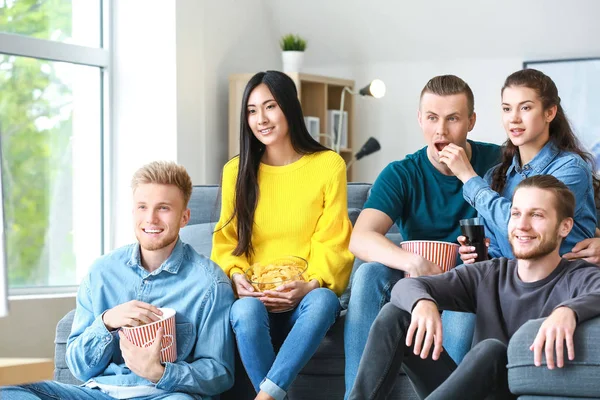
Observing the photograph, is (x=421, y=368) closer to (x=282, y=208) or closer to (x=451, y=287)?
(x=451, y=287)

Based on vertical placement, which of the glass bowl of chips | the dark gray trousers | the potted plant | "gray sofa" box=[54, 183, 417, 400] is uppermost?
the potted plant

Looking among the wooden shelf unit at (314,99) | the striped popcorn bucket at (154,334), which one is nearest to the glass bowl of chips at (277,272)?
the striped popcorn bucket at (154,334)

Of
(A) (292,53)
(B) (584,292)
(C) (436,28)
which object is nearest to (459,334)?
(B) (584,292)

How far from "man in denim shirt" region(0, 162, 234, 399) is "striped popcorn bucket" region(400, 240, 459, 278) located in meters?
0.56

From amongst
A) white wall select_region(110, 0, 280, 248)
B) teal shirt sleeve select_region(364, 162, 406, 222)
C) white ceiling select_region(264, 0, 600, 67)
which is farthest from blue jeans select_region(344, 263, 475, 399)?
white ceiling select_region(264, 0, 600, 67)

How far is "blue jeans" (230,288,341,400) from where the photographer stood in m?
2.48

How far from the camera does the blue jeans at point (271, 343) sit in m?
2.48

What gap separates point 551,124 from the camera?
271 cm

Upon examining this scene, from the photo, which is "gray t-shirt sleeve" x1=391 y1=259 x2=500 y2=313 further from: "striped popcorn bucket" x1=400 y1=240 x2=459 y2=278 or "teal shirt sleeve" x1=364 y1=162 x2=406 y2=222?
"teal shirt sleeve" x1=364 y1=162 x2=406 y2=222

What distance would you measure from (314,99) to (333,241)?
119 inches

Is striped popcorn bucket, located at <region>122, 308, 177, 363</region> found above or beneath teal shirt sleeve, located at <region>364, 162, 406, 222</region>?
beneath

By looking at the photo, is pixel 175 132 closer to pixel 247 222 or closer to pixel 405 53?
pixel 405 53

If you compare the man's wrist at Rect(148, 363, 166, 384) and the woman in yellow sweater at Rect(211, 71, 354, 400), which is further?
the woman in yellow sweater at Rect(211, 71, 354, 400)

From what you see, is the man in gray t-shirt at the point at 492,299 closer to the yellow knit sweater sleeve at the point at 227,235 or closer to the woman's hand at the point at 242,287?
the woman's hand at the point at 242,287
